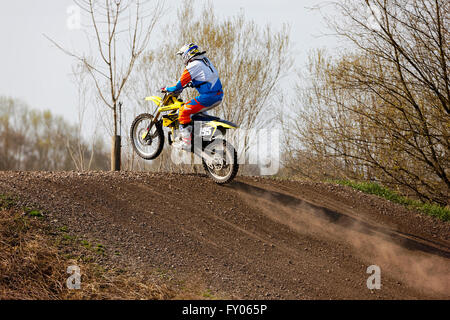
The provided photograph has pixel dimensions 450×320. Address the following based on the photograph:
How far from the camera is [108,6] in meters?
9.45

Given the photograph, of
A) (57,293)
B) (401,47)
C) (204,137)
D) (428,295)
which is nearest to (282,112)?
(401,47)

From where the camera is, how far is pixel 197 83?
23.0 ft

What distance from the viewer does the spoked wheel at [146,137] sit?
7.90 metres

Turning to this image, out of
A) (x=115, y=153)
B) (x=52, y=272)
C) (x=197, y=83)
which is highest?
(x=197, y=83)

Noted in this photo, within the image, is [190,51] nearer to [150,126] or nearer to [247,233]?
[150,126]

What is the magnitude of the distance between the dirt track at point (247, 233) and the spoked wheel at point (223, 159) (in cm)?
47

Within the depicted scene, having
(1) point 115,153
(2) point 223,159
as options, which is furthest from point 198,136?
(1) point 115,153

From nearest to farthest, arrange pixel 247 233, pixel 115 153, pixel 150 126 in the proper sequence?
pixel 247 233 < pixel 150 126 < pixel 115 153

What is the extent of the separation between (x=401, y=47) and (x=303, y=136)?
19.5 feet

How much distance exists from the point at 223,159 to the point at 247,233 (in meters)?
1.21

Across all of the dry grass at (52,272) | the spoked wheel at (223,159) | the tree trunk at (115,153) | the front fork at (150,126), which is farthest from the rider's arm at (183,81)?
the dry grass at (52,272)

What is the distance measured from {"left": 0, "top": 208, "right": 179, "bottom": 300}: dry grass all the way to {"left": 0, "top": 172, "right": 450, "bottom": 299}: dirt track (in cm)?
33
